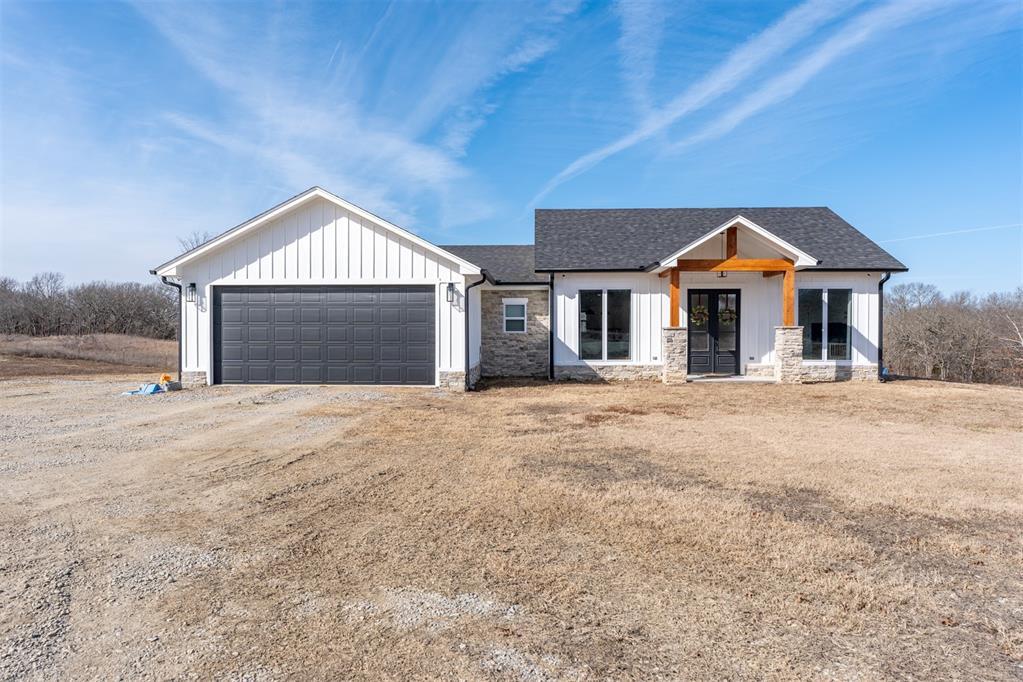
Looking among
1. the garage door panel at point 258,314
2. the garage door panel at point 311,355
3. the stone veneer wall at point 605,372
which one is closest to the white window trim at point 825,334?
the stone veneer wall at point 605,372

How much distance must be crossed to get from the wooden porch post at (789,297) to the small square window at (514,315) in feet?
23.7

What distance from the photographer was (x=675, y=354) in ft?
49.1

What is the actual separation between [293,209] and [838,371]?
15.4 m

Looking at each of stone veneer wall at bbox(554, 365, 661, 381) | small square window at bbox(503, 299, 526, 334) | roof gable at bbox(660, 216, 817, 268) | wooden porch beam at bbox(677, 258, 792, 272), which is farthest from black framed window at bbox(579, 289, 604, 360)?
wooden porch beam at bbox(677, 258, 792, 272)

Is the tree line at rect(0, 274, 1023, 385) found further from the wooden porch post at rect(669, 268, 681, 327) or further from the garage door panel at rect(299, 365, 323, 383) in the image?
the wooden porch post at rect(669, 268, 681, 327)

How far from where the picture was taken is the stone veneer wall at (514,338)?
16.5m

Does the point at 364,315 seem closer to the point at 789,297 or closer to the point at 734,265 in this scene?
the point at 734,265

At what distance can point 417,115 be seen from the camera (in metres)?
17.2

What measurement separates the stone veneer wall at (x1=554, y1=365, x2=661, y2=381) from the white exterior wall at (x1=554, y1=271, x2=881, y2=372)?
0.14 metres

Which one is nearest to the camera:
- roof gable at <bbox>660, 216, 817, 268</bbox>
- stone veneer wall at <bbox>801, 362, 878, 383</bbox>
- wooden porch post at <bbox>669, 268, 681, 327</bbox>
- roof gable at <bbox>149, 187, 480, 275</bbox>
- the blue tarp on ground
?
the blue tarp on ground

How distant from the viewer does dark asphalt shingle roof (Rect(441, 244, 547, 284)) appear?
54.7ft

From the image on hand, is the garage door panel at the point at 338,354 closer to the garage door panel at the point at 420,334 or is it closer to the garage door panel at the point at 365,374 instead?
the garage door panel at the point at 365,374

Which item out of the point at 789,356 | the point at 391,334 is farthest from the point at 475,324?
the point at 789,356

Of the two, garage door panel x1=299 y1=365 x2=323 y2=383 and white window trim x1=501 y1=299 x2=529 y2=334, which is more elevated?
white window trim x1=501 y1=299 x2=529 y2=334
